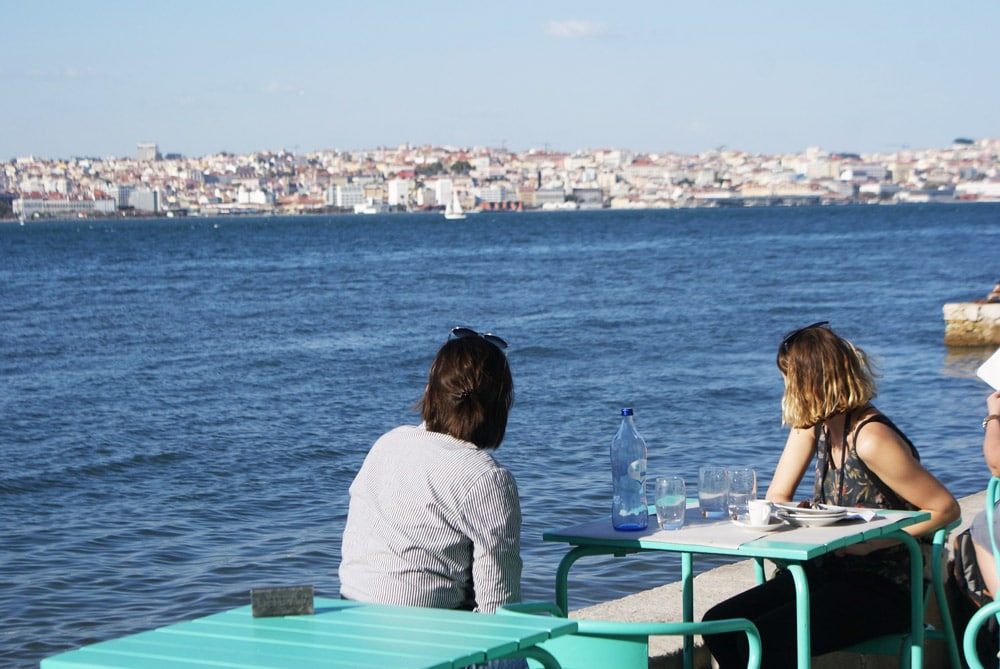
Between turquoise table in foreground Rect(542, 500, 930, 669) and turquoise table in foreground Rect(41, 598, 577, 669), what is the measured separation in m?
0.84

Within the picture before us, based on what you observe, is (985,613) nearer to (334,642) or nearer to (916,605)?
(916,605)

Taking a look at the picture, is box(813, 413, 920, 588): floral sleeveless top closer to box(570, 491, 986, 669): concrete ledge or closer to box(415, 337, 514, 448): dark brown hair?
box(570, 491, 986, 669): concrete ledge

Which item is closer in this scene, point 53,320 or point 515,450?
point 515,450

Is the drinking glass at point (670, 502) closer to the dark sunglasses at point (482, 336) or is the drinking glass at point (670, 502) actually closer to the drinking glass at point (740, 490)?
the drinking glass at point (740, 490)

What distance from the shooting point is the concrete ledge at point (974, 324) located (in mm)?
20672

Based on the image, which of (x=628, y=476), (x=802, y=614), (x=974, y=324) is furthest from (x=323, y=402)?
(x=802, y=614)

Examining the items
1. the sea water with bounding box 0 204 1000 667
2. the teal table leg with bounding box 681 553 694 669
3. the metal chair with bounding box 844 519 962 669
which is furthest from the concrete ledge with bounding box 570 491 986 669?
the sea water with bounding box 0 204 1000 667

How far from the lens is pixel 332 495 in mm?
10422

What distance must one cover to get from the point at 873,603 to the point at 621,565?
3.66 metres

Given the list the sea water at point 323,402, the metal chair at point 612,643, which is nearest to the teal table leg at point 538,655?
the metal chair at point 612,643

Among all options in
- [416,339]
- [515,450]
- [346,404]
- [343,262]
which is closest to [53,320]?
[416,339]

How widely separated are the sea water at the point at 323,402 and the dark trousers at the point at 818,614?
3086mm

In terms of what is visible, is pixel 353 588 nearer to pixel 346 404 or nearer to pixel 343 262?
pixel 346 404

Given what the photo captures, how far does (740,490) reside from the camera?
374cm
